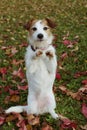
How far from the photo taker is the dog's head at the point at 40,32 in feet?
15.8

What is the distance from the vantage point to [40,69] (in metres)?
4.89

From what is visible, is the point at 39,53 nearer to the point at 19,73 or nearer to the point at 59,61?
the point at 19,73

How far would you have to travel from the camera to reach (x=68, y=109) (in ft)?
17.5

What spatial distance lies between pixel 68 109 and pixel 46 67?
30.5 inches

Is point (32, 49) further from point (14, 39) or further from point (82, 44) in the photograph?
point (14, 39)

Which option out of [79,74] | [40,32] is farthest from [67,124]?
[79,74]

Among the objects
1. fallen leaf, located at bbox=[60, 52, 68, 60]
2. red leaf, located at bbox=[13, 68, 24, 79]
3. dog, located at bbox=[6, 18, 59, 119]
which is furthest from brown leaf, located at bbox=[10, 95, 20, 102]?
fallen leaf, located at bbox=[60, 52, 68, 60]

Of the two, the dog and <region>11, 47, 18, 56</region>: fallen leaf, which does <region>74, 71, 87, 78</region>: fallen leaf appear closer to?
the dog

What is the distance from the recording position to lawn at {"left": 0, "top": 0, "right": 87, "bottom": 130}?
16.8 ft

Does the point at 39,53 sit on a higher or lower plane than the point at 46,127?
higher

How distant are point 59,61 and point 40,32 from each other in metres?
2.16

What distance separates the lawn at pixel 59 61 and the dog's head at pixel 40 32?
1.01 meters

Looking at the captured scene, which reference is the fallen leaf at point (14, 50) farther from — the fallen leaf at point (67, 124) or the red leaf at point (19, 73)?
the fallen leaf at point (67, 124)

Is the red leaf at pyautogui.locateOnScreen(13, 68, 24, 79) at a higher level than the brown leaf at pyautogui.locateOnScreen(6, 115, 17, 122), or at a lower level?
higher
